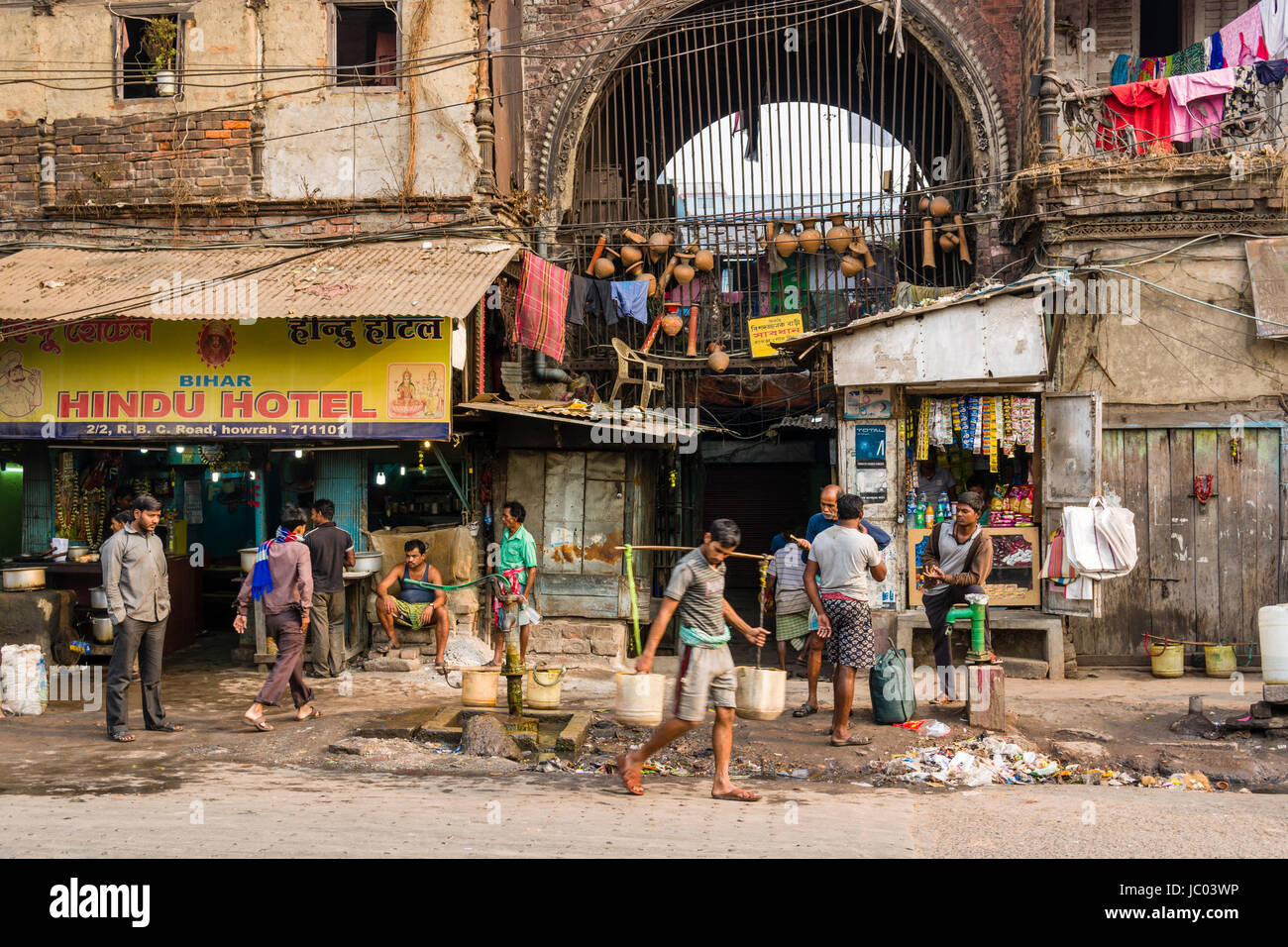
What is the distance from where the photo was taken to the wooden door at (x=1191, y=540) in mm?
12352

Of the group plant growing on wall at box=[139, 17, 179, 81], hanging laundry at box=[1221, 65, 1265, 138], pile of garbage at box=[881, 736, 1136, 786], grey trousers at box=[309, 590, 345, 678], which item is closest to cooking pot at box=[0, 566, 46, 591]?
grey trousers at box=[309, 590, 345, 678]

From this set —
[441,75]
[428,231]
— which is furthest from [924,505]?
[441,75]

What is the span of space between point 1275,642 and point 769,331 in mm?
7730

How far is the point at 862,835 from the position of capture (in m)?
6.20

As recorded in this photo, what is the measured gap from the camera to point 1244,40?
13.1 meters

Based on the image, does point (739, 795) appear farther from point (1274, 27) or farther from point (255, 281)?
point (1274, 27)

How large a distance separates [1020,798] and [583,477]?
25.0 ft

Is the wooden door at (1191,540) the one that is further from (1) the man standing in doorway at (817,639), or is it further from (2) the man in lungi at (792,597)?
(1) the man standing in doorway at (817,639)

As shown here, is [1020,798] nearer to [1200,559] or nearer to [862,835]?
[862,835]

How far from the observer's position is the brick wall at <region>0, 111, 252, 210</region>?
13602 millimetres

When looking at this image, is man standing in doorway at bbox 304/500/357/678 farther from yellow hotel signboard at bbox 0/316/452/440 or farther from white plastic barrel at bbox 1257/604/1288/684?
white plastic barrel at bbox 1257/604/1288/684

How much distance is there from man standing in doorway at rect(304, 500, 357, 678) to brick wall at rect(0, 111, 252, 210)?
4796mm

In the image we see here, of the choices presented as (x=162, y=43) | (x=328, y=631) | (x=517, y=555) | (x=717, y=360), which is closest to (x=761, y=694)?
(x=517, y=555)

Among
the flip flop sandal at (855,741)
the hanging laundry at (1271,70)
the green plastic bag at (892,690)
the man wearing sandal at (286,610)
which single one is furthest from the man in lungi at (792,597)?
the hanging laundry at (1271,70)
